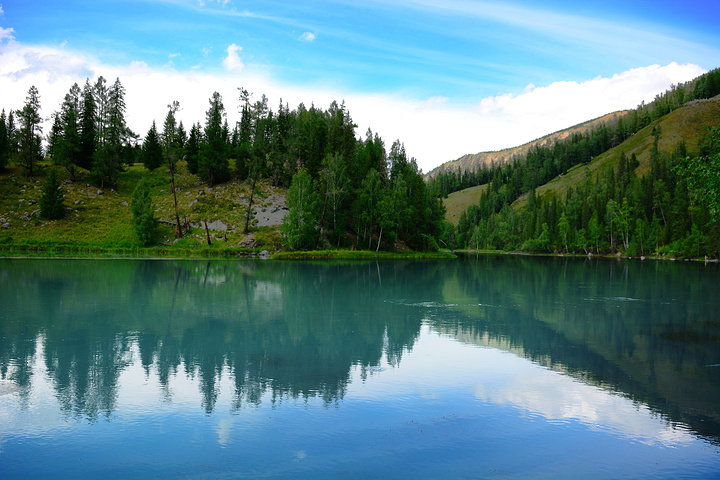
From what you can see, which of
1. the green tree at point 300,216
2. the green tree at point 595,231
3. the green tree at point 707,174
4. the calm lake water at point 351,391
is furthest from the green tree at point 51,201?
the green tree at point 595,231

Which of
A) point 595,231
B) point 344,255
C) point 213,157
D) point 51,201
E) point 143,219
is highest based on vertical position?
point 213,157

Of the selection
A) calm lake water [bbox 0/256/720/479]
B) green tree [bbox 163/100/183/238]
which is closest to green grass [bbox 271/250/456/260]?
green tree [bbox 163/100/183/238]

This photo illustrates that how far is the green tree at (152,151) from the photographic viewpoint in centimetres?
9875

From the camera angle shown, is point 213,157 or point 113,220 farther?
point 213,157

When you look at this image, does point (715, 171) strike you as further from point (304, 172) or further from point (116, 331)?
point (304, 172)

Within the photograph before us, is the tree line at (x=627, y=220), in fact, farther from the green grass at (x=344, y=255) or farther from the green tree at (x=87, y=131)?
the green tree at (x=87, y=131)

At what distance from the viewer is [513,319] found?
83.8ft

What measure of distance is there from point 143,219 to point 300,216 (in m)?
24.1

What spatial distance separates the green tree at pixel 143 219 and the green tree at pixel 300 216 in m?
20.5

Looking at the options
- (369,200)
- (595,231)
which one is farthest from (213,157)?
(595,231)

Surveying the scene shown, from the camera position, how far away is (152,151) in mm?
98938

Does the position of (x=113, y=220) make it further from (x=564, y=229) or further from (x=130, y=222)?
(x=564, y=229)

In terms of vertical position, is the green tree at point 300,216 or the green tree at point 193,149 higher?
the green tree at point 193,149

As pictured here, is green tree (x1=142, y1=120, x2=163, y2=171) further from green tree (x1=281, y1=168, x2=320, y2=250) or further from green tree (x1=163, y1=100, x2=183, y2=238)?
green tree (x1=281, y1=168, x2=320, y2=250)
